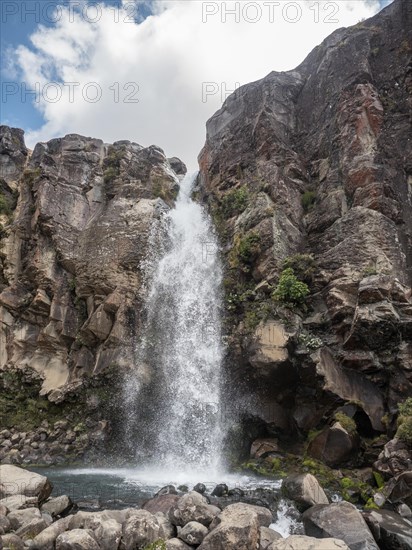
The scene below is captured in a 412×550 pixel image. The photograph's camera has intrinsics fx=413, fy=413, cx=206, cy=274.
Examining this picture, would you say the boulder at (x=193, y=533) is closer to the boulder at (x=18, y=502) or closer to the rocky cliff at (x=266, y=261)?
the boulder at (x=18, y=502)

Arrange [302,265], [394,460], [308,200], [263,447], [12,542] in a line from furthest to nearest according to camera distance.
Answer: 1. [308,200]
2. [302,265]
3. [263,447]
4. [394,460]
5. [12,542]

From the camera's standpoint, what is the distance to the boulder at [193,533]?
7156mm

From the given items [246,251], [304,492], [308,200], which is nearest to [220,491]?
[304,492]

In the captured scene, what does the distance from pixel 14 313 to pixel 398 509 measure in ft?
65.6

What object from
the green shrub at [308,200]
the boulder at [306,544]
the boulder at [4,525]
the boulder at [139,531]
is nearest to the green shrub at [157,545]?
the boulder at [139,531]

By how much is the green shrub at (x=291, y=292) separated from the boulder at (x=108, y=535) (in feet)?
37.6

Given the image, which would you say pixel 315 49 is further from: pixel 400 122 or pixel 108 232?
pixel 108 232

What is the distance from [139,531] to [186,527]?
33.0 inches

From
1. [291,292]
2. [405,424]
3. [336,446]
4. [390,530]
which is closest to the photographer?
[390,530]

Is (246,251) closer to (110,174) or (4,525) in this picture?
(110,174)

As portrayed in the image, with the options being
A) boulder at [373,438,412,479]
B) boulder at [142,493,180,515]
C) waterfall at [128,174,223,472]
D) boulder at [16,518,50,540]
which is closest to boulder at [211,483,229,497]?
boulder at [142,493,180,515]

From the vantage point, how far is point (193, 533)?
7.22 meters

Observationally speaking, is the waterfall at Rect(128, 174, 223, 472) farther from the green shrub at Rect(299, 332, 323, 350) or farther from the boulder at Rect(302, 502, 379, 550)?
the boulder at Rect(302, 502, 379, 550)

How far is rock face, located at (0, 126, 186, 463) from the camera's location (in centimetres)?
1895
